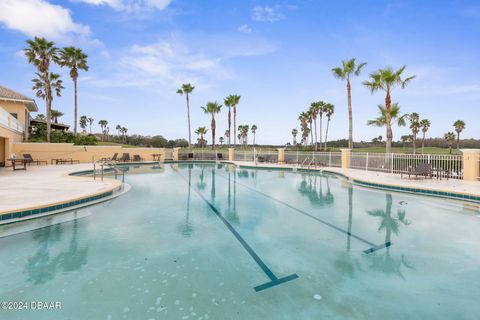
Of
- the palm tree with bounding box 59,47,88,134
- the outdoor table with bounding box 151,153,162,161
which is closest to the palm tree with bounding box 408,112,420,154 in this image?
the outdoor table with bounding box 151,153,162,161

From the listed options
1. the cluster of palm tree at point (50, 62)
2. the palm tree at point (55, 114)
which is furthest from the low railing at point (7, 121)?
the palm tree at point (55, 114)

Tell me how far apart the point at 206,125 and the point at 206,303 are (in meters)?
41.0

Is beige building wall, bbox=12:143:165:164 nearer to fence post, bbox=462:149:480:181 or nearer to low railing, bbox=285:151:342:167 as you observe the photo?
low railing, bbox=285:151:342:167

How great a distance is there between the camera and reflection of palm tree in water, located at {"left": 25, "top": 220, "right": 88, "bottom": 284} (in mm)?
3258

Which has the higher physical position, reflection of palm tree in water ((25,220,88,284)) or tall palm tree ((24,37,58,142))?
tall palm tree ((24,37,58,142))

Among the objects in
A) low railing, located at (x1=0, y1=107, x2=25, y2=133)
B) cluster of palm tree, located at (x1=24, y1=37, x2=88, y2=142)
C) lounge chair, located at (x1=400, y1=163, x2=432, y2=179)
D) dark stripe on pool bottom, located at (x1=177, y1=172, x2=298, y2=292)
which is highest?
cluster of palm tree, located at (x1=24, y1=37, x2=88, y2=142)

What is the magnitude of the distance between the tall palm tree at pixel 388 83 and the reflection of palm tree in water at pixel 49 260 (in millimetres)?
17355

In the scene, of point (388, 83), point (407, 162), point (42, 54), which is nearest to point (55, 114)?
point (42, 54)

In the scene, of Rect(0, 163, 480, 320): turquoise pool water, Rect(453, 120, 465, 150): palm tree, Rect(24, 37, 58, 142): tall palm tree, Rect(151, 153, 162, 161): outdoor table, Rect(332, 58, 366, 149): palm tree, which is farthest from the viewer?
Rect(453, 120, 465, 150): palm tree

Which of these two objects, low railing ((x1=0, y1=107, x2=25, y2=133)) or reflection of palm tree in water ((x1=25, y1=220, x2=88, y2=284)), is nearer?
reflection of palm tree in water ((x1=25, y1=220, x2=88, y2=284))

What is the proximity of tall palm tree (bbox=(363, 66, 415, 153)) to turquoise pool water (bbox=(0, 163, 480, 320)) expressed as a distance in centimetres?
1139

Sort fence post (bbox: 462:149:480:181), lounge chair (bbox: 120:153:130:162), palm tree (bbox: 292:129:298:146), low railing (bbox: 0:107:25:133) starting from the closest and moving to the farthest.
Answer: fence post (bbox: 462:149:480:181)
low railing (bbox: 0:107:25:133)
lounge chair (bbox: 120:153:130:162)
palm tree (bbox: 292:129:298:146)

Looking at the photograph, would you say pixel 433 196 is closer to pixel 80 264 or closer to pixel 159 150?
pixel 80 264

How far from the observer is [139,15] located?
12.7 metres
